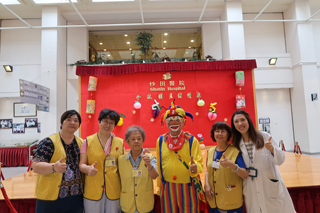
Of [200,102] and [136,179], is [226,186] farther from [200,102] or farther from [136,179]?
[200,102]

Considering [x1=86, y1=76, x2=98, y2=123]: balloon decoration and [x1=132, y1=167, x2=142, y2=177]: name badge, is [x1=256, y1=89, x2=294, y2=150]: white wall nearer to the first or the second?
[x1=86, y1=76, x2=98, y2=123]: balloon decoration

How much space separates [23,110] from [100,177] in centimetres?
890

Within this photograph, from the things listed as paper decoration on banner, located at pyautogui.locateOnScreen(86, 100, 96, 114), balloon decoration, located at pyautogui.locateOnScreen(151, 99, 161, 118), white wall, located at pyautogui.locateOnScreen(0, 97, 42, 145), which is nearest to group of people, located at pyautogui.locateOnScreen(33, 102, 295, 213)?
balloon decoration, located at pyautogui.locateOnScreen(151, 99, 161, 118)

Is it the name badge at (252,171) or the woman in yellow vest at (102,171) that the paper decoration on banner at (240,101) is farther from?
the woman in yellow vest at (102,171)

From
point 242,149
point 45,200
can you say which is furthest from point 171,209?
point 45,200

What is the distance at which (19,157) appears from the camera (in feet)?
23.5

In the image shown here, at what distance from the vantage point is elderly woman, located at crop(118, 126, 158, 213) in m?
1.77

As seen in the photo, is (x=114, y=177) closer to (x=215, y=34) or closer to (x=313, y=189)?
(x=313, y=189)

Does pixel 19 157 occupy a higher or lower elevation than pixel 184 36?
lower

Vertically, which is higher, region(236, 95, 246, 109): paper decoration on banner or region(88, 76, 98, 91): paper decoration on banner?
region(88, 76, 98, 91): paper decoration on banner

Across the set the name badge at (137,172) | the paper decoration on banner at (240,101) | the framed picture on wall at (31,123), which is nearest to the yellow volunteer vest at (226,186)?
the name badge at (137,172)

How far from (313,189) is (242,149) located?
1806 millimetres

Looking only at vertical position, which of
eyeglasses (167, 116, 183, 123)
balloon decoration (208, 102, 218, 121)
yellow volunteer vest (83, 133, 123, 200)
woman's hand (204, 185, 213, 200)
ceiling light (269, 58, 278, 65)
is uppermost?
A: ceiling light (269, 58, 278, 65)

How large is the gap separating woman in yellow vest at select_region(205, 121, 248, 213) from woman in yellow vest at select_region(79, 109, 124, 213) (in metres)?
0.95
